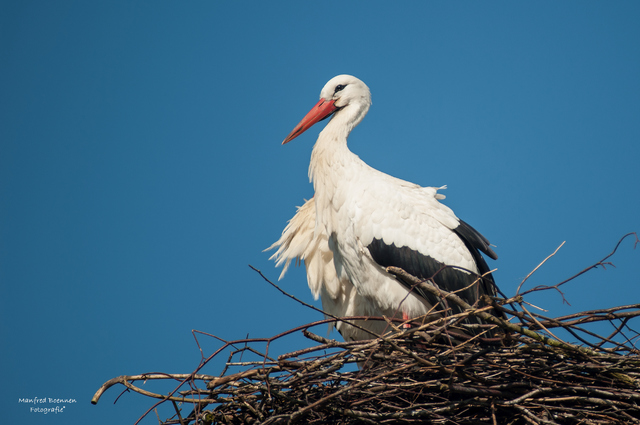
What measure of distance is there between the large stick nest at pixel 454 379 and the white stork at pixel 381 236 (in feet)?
2.98

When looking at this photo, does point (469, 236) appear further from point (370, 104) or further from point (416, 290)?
point (370, 104)

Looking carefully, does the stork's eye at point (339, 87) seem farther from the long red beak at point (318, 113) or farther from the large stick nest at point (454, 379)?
the large stick nest at point (454, 379)

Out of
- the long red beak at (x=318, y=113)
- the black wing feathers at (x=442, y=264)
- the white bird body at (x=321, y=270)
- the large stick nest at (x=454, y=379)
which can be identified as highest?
the long red beak at (x=318, y=113)

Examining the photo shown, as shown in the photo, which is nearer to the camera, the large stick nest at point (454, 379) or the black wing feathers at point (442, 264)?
the large stick nest at point (454, 379)

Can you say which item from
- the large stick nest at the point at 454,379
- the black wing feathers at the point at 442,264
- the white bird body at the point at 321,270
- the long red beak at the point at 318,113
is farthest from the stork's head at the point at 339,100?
the large stick nest at the point at 454,379

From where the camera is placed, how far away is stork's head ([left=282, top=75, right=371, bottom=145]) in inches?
201

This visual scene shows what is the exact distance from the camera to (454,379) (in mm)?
3064

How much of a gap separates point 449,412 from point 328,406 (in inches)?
23.5

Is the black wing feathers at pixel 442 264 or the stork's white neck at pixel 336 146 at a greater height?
the stork's white neck at pixel 336 146

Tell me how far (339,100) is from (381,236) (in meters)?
1.41

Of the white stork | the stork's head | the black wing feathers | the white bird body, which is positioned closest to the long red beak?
the stork's head

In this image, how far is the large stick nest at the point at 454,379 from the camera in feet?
9.78

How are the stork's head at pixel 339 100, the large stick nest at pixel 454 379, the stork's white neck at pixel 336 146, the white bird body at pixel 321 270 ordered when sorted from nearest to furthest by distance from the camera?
the large stick nest at pixel 454 379
the stork's white neck at pixel 336 146
the white bird body at pixel 321 270
the stork's head at pixel 339 100

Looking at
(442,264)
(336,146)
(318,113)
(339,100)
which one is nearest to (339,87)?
(339,100)
